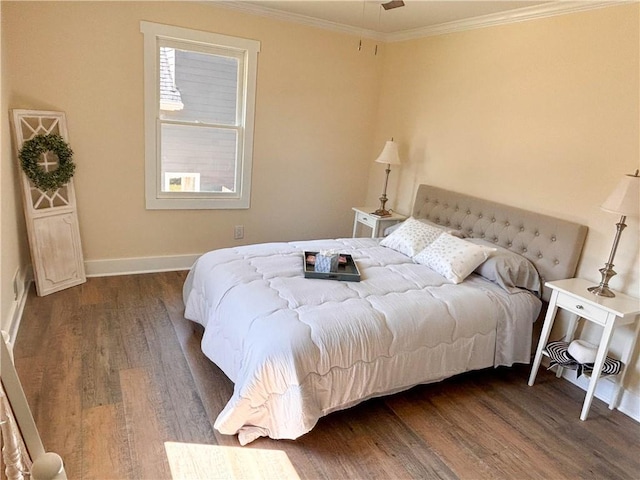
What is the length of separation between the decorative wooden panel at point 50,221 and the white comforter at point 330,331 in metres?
1.22

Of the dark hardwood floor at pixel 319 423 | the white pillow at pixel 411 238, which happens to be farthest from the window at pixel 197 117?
the white pillow at pixel 411 238

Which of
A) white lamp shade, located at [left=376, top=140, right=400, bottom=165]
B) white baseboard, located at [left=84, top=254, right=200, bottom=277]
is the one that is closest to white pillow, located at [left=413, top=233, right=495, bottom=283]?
white lamp shade, located at [left=376, top=140, right=400, bottom=165]

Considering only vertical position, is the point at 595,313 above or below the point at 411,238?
below

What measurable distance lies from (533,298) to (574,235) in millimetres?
467

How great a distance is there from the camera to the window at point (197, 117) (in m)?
3.61

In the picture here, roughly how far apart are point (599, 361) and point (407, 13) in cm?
284

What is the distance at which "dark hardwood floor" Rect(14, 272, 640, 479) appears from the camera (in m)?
1.95

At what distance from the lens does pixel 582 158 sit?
274cm

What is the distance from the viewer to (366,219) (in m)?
4.23

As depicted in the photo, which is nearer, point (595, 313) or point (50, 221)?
point (595, 313)

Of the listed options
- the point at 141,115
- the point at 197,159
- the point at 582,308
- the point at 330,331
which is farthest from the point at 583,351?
the point at 141,115

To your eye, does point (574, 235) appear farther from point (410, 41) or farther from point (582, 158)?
point (410, 41)

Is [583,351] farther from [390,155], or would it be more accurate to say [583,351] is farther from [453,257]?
[390,155]

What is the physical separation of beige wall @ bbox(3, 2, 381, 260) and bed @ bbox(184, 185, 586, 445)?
1174 millimetres
